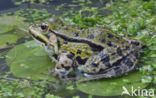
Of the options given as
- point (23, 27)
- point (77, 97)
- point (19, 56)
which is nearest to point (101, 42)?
point (77, 97)

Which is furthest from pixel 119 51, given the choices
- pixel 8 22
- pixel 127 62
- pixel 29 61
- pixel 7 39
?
pixel 8 22

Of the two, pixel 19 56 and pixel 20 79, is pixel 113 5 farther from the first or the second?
pixel 20 79

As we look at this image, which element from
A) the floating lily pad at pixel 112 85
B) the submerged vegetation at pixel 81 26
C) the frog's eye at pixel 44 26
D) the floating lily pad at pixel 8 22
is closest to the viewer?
the floating lily pad at pixel 112 85

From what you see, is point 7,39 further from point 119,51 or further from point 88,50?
point 119,51

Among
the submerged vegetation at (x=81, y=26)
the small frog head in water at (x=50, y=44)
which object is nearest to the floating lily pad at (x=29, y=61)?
the submerged vegetation at (x=81, y=26)

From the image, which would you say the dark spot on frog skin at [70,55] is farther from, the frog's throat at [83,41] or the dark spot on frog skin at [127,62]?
the dark spot on frog skin at [127,62]

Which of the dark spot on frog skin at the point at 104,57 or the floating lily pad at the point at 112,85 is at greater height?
the dark spot on frog skin at the point at 104,57
